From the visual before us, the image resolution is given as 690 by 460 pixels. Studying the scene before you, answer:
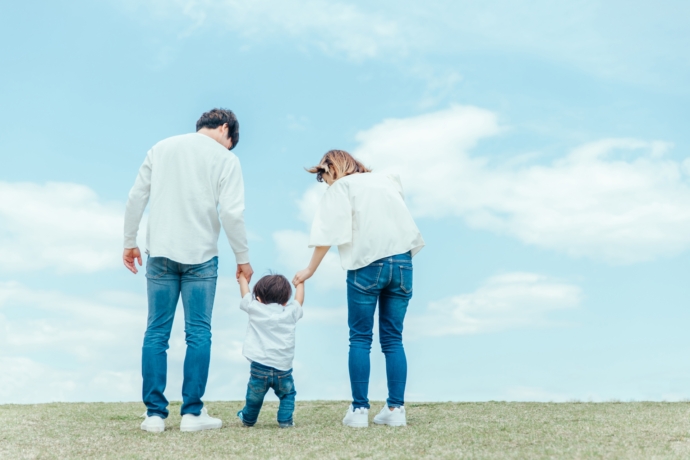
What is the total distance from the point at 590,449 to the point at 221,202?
9.59 feet

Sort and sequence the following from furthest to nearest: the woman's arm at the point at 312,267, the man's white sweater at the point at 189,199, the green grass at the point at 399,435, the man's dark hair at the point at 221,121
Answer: the man's dark hair at the point at 221,121, the woman's arm at the point at 312,267, the man's white sweater at the point at 189,199, the green grass at the point at 399,435

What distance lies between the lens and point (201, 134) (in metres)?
4.92

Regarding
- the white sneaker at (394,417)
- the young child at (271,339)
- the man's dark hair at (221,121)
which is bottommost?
the white sneaker at (394,417)

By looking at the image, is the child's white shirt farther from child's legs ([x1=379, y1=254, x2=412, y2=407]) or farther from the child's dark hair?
child's legs ([x1=379, y1=254, x2=412, y2=407])

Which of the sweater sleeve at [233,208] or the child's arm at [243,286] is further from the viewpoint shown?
the child's arm at [243,286]

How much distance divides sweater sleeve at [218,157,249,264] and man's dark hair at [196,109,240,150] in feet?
0.93

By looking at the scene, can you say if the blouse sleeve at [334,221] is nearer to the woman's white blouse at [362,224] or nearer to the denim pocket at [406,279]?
the woman's white blouse at [362,224]

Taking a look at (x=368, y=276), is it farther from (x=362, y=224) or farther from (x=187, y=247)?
(x=187, y=247)

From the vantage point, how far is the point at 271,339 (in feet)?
15.6

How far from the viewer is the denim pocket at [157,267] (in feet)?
15.4

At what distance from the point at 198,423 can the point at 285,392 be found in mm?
664

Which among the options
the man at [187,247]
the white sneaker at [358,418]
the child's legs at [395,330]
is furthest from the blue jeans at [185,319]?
the child's legs at [395,330]

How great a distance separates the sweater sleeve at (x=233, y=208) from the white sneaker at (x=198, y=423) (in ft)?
3.87

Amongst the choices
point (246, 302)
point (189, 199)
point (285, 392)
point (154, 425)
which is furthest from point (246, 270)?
point (154, 425)
